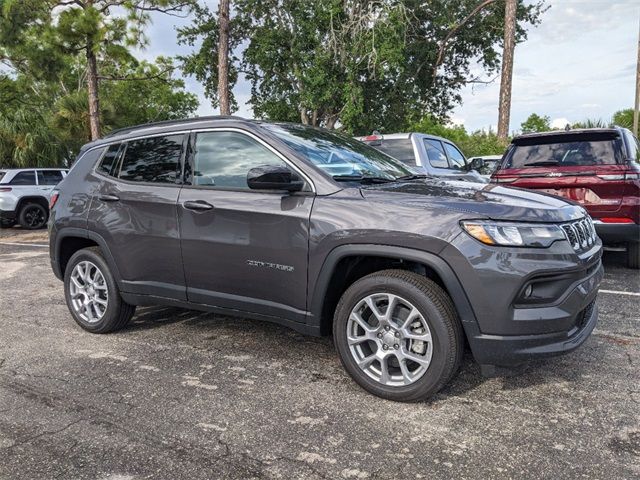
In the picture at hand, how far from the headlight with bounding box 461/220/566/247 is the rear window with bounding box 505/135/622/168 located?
428 centimetres

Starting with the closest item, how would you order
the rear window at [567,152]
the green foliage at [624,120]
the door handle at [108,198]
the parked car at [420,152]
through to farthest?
the door handle at [108,198]
the rear window at [567,152]
the parked car at [420,152]
the green foliage at [624,120]

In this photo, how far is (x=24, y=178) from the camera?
14.8m

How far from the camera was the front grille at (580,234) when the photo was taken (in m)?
2.99

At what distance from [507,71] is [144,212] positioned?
16.7m

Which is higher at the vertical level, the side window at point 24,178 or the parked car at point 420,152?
the parked car at point 420,152

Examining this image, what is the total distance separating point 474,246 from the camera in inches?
111

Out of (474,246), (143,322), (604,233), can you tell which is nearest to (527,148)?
(604,233)

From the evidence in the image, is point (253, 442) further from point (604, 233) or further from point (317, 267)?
point (604, 233)

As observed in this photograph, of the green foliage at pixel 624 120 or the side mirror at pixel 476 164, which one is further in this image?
the green foliage at pixel 624 120

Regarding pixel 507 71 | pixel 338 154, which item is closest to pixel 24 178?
pixel 338 154

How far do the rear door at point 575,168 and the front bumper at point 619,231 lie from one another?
18cm

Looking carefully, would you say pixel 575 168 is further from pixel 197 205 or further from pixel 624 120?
pixel 624 120

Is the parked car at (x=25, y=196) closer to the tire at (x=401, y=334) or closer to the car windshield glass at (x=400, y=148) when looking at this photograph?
the car windshield glass at (x=400, y=148)

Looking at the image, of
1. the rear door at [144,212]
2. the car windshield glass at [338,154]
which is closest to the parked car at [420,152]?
the car windshield glass at [338,154]
